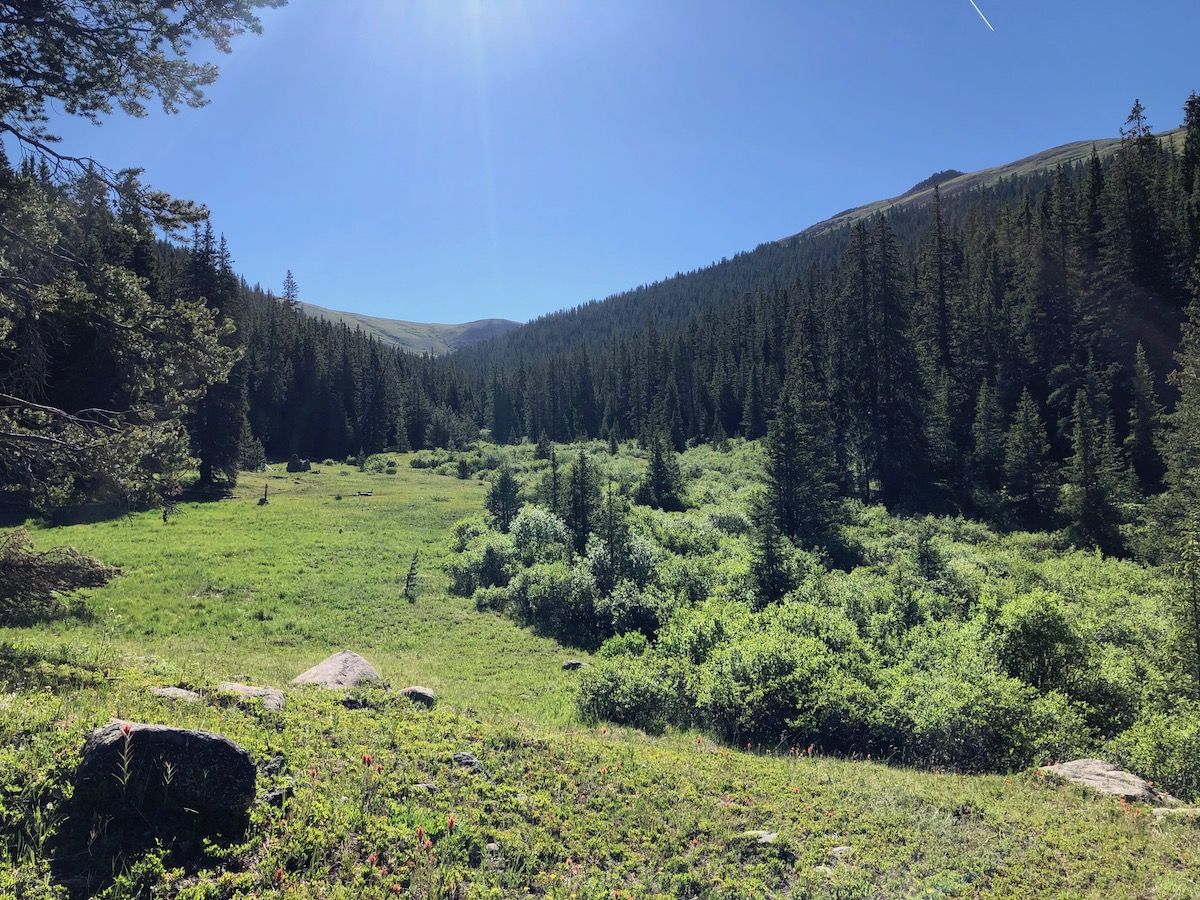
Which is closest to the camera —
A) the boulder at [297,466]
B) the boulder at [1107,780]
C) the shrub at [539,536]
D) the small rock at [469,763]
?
the small rock at [469,763]

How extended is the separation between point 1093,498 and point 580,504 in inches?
1116

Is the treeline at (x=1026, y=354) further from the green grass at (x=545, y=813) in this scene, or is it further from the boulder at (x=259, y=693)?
the boulder at (x=259, y=693)

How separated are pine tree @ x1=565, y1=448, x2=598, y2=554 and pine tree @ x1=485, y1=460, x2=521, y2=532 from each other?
13.9ft

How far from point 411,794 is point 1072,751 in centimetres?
1136

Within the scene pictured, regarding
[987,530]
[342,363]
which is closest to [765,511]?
[987,530]

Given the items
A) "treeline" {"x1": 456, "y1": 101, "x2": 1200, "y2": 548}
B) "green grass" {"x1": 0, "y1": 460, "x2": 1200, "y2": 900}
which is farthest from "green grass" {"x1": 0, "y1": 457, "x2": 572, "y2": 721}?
"treeline" {"x1": 456, "y1": 101, "x2": 1200, "y2": 548}

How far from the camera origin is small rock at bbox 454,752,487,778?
7938 mm

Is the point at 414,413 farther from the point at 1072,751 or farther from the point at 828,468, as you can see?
the point at 1072,751

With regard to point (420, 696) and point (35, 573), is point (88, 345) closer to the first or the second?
point (35, 573)

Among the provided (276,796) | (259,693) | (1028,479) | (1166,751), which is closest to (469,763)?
(276,796)

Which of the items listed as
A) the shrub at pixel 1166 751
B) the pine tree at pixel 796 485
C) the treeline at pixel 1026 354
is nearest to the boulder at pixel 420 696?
the shrub at pixel 1166 751

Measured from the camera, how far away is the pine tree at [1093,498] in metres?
32.3

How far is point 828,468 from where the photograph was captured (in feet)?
120

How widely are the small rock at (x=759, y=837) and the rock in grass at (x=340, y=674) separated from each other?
760 centimetres
